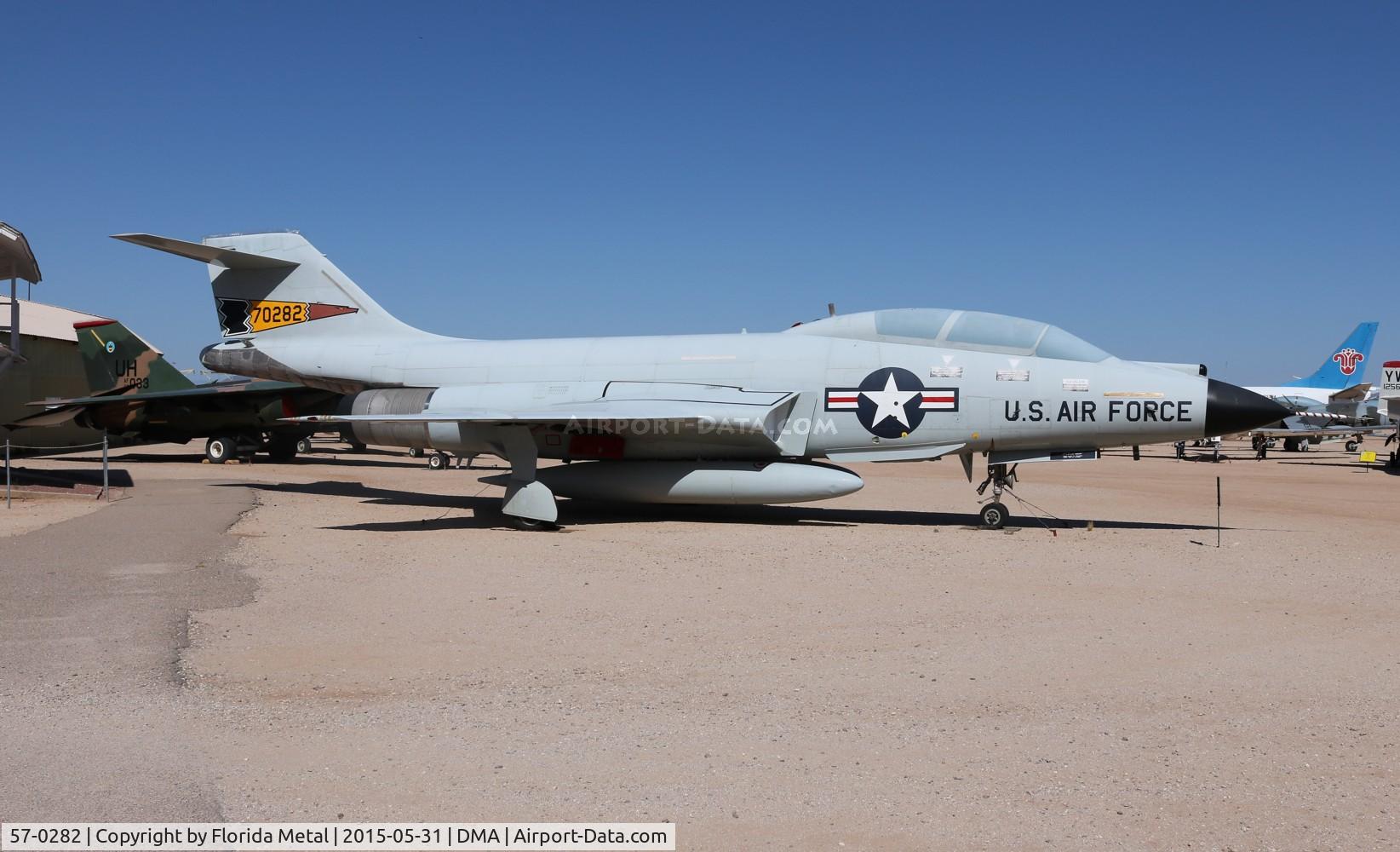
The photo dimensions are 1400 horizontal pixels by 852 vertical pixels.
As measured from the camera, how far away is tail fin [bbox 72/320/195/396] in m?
25.2

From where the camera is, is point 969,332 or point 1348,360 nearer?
point 969,332

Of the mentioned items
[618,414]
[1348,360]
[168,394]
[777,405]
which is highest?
[1348,360]

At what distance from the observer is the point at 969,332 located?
13070 mm

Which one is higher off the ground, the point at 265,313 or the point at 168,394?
the point at 265,313

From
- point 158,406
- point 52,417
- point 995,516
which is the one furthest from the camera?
point 158,406

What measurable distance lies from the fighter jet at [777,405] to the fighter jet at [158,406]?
34.1 ft

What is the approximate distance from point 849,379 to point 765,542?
9.85 feet

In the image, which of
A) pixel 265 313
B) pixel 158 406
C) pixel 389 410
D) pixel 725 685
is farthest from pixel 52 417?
pixel 725 685

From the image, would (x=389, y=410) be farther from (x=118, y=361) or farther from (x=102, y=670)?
(x=118, y=361)

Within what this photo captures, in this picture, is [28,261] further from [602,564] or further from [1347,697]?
[1347,697]

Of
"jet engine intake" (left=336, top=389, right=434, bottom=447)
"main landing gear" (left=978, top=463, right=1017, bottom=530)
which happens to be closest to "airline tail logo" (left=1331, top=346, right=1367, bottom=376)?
"main landing gear" (left=978, top=463, right=1017, bottom=530)

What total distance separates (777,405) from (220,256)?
30.9 ft

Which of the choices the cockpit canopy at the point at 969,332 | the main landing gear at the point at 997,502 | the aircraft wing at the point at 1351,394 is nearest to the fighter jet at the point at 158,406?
the cockpit canopy at the point at 969,332

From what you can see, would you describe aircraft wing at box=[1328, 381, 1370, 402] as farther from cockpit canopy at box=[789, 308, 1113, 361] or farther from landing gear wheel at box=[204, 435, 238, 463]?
landing gear wheel at box=[204, 435, 238, 463]
